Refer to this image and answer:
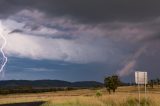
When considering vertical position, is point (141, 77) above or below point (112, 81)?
below

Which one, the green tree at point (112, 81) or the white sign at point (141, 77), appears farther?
the green tree at point (112, 81)

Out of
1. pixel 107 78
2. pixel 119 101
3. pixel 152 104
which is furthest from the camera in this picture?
pixel 107 78

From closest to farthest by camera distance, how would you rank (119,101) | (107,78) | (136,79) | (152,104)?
(136,79) → (152,104) → (119,101) → (107,78)

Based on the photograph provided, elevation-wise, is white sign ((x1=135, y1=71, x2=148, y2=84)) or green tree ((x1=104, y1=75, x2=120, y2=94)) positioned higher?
green tree ((x1=104, y1=75, x2=120, y2=94))

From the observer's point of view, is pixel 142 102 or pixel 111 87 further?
pixel 111 87

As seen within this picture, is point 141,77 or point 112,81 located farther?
point 112,81

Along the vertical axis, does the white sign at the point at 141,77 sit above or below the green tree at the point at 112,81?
below

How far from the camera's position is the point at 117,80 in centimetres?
11569

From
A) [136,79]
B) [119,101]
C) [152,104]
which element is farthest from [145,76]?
[119,101]

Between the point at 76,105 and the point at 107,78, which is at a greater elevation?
the point at 107,78

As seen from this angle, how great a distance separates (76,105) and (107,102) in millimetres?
3804

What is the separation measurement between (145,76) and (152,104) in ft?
14.1

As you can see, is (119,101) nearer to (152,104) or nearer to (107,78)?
(152,104)

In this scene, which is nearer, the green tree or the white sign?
the white sign
